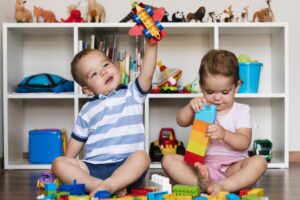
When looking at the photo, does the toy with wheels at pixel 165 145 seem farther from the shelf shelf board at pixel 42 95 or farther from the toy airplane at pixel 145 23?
the toy airplane at pixel 145 23

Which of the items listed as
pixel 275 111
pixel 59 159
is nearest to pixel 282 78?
pixel 275 111

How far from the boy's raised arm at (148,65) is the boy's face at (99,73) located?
10cm

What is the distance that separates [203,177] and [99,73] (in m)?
0.47

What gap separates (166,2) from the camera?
290 cm

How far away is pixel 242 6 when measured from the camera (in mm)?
2902

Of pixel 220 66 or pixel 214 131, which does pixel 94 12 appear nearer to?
pixel 220 66

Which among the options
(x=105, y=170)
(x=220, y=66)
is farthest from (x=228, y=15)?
(x=105, y=170)

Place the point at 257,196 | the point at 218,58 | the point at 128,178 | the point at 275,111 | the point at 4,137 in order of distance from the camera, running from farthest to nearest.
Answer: the point at 275,111
the point at 4,137
the point at 218,58
the point at 128,178
the point at 257,196

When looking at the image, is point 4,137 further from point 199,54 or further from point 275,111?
point 275,111

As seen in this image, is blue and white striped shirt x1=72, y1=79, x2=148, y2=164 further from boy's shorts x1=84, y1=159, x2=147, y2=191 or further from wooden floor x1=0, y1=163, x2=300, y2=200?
wooden floor x1=0, y1=163, x2=300, y2=200

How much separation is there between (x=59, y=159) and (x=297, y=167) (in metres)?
1.35

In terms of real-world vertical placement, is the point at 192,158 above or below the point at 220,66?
below

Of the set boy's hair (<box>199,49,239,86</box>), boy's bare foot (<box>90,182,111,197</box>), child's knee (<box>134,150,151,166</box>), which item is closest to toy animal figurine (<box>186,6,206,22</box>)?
boy's hair (<box>199,49,239,86</box>)

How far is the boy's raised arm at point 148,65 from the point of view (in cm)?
166
